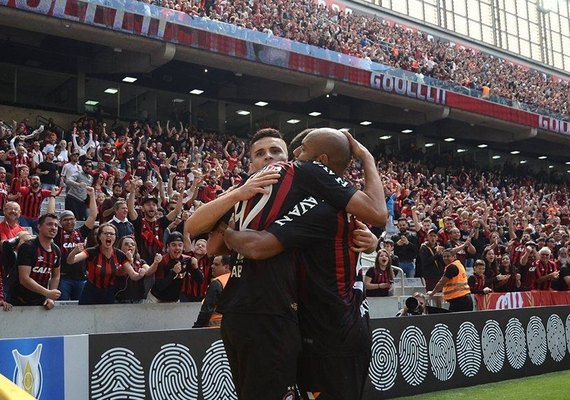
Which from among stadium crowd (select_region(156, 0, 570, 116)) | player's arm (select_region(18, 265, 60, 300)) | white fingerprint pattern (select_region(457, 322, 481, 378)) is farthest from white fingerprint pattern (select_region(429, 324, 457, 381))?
stadium crowd (select_region(156, 0, 570, 116))

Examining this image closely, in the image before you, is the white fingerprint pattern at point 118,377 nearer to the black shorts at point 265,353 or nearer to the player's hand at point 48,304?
the player's hand at point 48,304

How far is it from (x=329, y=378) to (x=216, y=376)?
14.1 ft

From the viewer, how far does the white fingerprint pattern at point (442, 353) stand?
30.9 feet

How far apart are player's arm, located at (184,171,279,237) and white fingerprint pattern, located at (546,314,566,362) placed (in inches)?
364

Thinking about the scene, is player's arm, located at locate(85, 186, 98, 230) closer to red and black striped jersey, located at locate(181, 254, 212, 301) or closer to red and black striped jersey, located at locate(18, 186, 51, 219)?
red and black striped jersey, located at locate(18, 186, 51, 219)

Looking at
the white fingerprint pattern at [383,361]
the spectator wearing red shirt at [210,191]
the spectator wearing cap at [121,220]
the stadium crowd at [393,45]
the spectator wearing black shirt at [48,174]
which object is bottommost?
the white fingerprint pattern at [383,361]

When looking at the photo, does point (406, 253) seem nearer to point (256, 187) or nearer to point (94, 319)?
point (94, 319)

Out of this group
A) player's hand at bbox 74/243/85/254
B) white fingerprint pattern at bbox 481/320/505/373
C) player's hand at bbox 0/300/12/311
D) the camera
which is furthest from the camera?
the camera

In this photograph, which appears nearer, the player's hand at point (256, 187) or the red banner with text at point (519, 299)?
the player's hand at point (256, 187)

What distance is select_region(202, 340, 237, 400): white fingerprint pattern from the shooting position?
723cm

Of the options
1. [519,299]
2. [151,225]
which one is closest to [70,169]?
[151,225]

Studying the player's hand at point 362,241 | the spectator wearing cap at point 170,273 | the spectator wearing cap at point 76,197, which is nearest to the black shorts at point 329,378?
the player's hand at point 362,241

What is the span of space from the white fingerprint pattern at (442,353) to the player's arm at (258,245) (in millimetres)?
6744

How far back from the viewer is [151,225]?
1125cm
